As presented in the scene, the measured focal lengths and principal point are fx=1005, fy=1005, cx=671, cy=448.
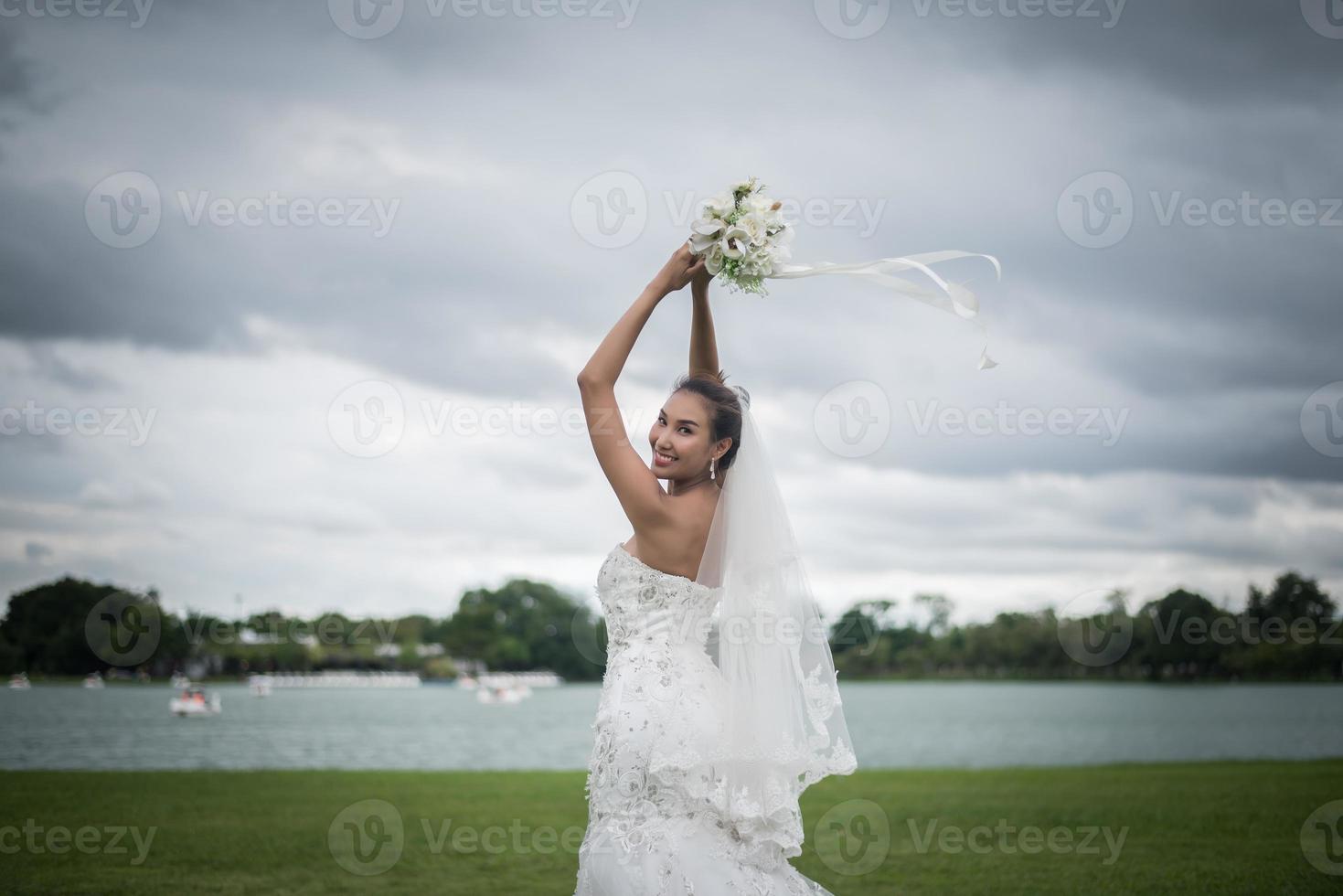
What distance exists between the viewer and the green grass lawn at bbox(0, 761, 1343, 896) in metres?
9.54

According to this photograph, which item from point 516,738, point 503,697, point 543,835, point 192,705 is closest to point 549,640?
point 503,697

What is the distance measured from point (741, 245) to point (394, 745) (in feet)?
124

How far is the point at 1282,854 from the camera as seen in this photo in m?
10.4

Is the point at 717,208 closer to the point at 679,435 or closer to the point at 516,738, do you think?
the point at 679,435

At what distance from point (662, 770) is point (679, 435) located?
4.22 ft

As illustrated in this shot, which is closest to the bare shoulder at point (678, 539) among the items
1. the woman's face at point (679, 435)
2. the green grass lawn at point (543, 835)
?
the woman's face at point (679, 435)

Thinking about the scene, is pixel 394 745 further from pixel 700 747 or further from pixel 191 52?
pixel 700 747

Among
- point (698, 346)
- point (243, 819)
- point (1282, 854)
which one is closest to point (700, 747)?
point (698, 346)

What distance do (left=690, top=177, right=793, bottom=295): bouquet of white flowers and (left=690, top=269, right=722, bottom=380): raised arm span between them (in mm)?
250

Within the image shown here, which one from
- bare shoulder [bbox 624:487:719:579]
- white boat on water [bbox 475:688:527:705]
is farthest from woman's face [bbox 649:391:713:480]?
white boat on water [bbox 475:688:527:705]

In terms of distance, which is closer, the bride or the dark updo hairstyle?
the bride

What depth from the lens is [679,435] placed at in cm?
405

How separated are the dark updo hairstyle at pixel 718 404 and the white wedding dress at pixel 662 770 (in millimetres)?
628

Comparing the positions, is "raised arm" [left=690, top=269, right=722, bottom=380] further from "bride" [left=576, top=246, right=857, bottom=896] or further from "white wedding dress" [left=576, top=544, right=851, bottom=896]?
"white wedding dress" [left=576, top=544, right=851, bottom=896]
